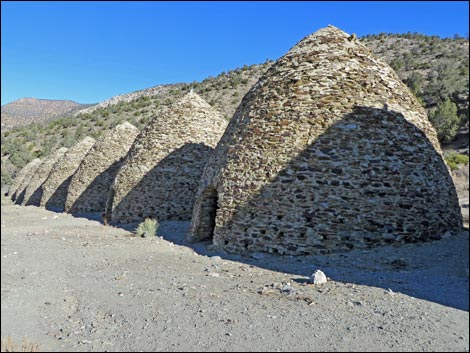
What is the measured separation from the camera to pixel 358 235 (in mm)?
6773

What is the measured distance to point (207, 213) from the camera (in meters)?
8.98

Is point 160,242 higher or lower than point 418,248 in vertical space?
lower

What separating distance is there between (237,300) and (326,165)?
11.4 ft

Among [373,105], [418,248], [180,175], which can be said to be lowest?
[418,248]

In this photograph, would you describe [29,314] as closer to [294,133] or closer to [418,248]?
[294,133]

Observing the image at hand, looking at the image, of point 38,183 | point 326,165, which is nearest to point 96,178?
point 38,183

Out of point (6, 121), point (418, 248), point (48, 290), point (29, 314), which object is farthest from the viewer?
point (6, 121)

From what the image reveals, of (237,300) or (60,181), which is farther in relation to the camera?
(60,181)

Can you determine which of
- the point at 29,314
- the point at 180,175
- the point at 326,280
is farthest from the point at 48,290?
the point at 180,175

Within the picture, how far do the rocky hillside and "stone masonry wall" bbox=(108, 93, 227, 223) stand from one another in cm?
4804

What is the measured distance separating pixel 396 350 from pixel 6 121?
62650 mm

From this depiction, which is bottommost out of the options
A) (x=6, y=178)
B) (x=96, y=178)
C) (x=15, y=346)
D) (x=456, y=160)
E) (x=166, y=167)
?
(x=15, y=346)

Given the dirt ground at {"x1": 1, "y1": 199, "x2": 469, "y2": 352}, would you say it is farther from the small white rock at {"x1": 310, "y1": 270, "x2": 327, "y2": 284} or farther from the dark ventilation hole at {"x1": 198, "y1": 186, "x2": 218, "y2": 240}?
the dark ventilation hole at {"x1": 198, "y1": 186, "x2": 218, "y2": 240}

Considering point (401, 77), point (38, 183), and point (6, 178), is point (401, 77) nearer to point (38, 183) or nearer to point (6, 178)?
point (38, 183)
